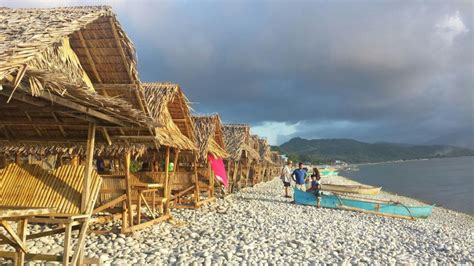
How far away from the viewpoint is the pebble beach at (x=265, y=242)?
7.06m

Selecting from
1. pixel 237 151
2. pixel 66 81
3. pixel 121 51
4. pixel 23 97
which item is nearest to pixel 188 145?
pixel 121 51

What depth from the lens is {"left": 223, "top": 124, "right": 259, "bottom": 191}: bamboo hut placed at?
1962 centimetres

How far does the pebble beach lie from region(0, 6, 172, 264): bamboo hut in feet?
3.04

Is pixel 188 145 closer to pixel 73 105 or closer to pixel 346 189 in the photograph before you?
pixel 73 105

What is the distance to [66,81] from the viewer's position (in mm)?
3959

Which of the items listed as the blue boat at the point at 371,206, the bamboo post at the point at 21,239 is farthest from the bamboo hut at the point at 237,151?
the bamboo post at the point at 21,239

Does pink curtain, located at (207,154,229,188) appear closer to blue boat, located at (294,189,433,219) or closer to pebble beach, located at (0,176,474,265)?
pebble beach, located at (0,176,474,265)

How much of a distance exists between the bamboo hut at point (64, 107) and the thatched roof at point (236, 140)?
11.3 metres

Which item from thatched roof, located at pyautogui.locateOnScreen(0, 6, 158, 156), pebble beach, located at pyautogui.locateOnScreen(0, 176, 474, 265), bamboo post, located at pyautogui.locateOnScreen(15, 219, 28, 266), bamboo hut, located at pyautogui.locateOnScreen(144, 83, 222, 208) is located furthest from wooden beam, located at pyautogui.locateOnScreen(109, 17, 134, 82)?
pebble beach, located at pyautogui.locateOnScreen(0, 176, 474, 265)

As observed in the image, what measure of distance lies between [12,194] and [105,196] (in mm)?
2889

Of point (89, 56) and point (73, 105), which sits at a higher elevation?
point (89, 56)

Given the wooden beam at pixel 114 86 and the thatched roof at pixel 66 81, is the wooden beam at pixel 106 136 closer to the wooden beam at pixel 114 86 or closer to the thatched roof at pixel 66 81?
the thatched roof at pixel 66 81

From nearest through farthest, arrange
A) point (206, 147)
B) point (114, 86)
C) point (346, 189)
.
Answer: point (114, 86), point (206, 147), point (346, 189)

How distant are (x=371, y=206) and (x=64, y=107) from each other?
41.0 ft
